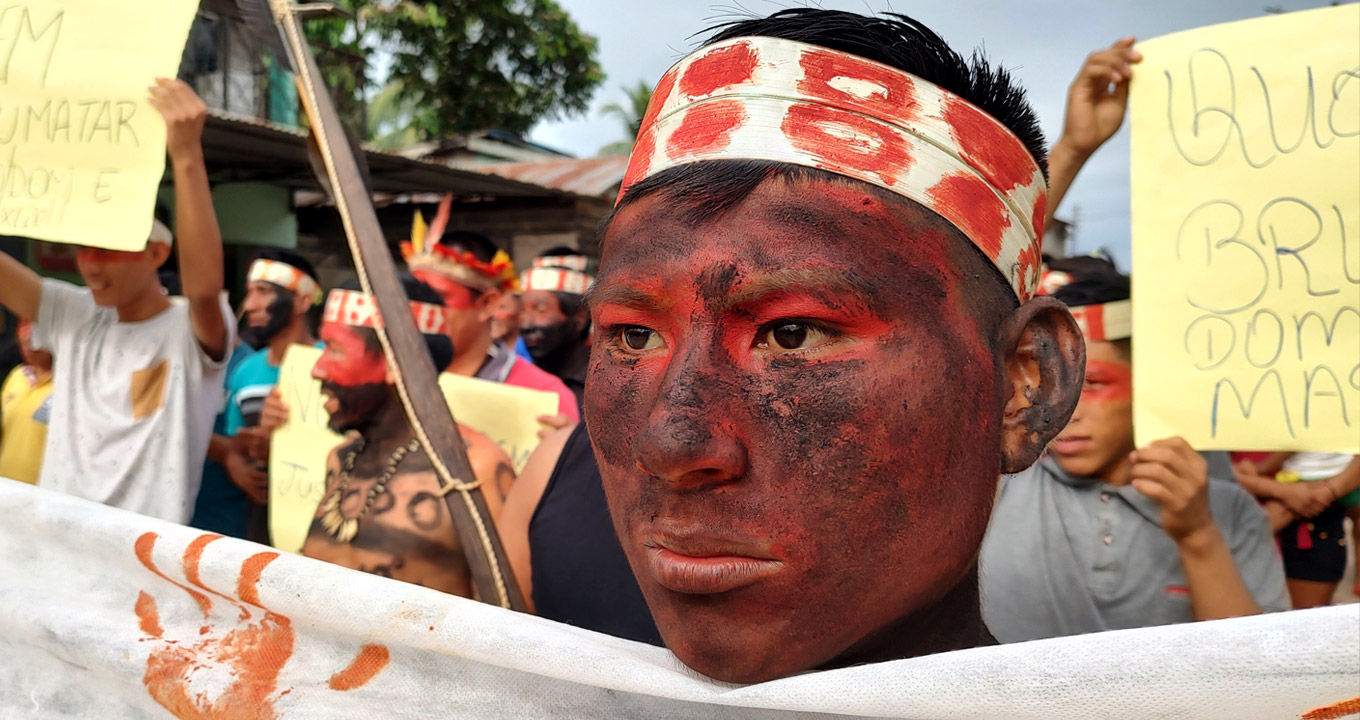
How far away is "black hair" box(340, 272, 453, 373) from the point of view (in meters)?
3.39

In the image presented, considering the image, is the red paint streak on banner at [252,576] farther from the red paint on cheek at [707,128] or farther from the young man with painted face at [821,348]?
the red paint on cheek at [707,128]

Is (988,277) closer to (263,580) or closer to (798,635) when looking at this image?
(798,635)

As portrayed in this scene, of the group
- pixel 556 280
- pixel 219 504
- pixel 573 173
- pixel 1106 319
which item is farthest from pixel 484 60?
pixel 1106 319

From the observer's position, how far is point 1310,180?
188 cm

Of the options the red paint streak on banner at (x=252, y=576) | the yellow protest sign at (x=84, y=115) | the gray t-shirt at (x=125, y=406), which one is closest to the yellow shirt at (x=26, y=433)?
the gray t-shirt at (x=125, y=406)

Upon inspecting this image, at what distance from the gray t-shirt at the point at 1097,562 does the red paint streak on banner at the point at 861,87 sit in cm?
137

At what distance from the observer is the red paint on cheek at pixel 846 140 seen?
1.05 m

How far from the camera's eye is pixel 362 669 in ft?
4.19

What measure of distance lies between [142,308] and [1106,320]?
123 inches

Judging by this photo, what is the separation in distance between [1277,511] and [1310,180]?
2.16 metres

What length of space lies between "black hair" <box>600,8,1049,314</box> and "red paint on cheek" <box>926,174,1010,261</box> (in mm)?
23

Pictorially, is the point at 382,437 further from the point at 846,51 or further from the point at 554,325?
the point at 554,325

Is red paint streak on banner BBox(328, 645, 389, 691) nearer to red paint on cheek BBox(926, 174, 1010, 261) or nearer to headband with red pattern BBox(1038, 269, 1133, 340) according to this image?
red paint on cheek BBox(926, 174, 1010, 261)

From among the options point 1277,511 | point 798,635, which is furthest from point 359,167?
point 1277,511
